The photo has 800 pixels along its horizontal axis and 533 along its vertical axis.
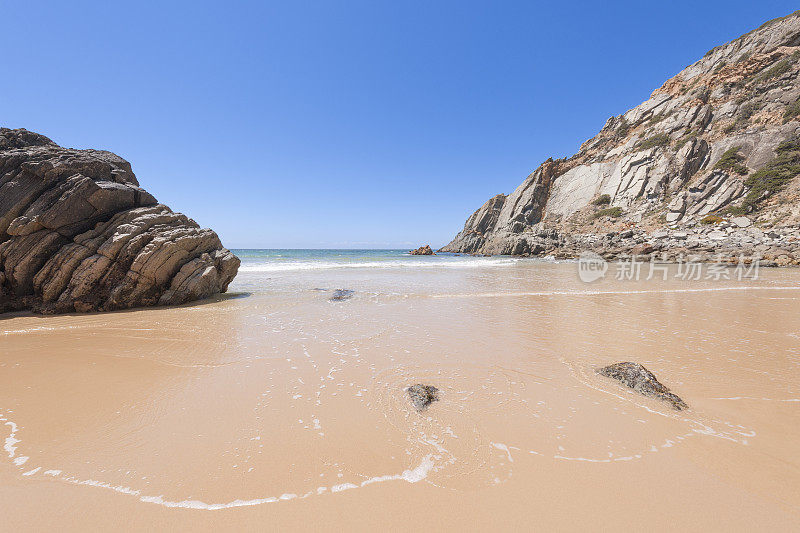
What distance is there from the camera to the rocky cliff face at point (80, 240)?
32.8 feet

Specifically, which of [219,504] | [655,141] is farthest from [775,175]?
[219,504]

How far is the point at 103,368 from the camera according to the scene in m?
5.31

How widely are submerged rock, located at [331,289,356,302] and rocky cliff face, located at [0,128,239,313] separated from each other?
5.14m

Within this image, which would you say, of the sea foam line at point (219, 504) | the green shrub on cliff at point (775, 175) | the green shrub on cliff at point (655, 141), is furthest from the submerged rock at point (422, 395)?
the green shrub on cliff at point (655, 141)

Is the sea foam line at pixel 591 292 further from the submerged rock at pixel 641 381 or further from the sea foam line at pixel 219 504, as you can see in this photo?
the sea foam line at pixel 219 504

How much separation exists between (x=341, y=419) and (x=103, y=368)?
4826 mm

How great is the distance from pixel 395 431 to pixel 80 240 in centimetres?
1354

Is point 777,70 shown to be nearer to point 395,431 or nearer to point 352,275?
point 352,275

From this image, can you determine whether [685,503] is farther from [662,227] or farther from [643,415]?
[662,227]

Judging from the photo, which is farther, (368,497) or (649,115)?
(649,115)

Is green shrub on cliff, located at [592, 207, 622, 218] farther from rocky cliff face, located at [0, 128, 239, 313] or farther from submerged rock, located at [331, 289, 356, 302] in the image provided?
rocky cliff face, located at [0, 128, 239, 313]

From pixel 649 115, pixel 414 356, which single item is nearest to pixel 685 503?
pixel 414 356

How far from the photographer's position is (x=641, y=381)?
14.3ft

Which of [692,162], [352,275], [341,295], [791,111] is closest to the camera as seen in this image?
[341,295]
